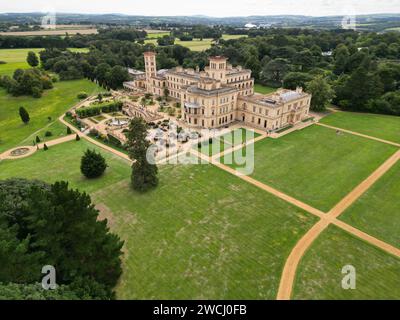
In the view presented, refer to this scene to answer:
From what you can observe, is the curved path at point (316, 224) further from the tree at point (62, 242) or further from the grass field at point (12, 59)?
the grass field at point (12, 59)

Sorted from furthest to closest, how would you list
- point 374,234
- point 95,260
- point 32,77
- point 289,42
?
point 289,42 < point 32,77 < point 374,234 < point 95,260

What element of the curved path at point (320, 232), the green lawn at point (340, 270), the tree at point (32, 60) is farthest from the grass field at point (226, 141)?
the tree at point (32, 60)

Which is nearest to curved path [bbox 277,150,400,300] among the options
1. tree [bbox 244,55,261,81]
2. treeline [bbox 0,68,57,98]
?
tree [bbox 244,55,261,81]

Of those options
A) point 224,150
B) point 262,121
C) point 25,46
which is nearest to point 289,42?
point 262,121

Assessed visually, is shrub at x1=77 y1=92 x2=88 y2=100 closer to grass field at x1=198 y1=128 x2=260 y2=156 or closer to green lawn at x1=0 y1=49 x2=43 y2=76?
green lawn at x1=0 y1=49 x2=43 y2=76

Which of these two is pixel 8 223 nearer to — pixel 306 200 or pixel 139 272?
pixel 139 272

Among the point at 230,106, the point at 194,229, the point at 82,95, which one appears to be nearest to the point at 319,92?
the point at 230,106
